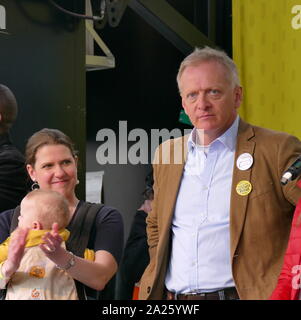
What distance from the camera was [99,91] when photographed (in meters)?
4.07

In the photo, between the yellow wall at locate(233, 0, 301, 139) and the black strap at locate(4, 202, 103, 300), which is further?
the yellow wall at locate(233, 0, 301, 139)

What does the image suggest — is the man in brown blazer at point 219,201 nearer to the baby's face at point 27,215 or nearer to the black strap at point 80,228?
the black strap at point 80,228

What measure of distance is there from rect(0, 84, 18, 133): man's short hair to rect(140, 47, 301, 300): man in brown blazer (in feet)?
2.30

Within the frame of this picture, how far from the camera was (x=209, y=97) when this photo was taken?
2.31 metres

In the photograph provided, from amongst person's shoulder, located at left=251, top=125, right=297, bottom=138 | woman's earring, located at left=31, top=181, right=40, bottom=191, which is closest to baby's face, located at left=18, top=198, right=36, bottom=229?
woman's earring, located at left=31, top=181, right=40, bottom=191

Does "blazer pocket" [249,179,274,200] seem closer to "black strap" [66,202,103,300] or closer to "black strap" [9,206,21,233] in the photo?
"black strap" [66,202,103,300]

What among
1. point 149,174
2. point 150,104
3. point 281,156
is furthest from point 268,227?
point 150,104

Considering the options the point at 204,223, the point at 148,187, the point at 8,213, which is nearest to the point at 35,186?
the point at 8,213

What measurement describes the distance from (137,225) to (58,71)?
84 cm

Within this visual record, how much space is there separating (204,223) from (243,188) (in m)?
0.16

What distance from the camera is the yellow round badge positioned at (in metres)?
2.22

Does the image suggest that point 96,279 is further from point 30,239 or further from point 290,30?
point 290,30

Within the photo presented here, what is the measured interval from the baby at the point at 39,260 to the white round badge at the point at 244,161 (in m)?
0.55

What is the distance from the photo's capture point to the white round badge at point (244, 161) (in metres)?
2.26
